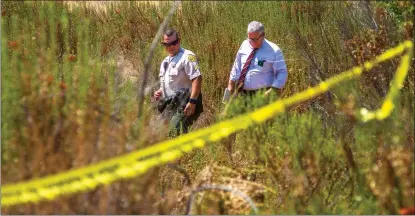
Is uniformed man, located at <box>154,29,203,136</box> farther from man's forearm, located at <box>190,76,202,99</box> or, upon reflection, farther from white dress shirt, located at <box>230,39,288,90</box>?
white dress shirt, located at <box>230,39,288,90</box>

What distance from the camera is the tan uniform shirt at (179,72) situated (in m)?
6.38

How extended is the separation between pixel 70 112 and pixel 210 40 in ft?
22.1

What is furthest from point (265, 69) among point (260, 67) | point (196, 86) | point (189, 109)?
point (189, 109)

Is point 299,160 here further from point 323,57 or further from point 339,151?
point 323,57

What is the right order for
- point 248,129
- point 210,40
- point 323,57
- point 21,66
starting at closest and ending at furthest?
point 21,66 → point 248,129 → point 323,57 → point 210,40

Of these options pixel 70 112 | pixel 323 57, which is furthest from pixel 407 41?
pixel 323 57

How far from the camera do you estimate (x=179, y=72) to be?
6.43 m

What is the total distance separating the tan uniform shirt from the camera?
6.38 metres

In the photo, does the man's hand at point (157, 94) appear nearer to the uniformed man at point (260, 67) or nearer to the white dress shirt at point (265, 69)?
the uniformed man at point (260, 67)

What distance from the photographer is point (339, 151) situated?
12.9 feet

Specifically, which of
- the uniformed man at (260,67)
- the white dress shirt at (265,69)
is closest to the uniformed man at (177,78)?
the uniformed man at (260,67)

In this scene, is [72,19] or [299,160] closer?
[299,160]

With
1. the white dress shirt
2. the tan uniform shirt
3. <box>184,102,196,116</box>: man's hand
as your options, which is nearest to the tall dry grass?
the white dress shirt

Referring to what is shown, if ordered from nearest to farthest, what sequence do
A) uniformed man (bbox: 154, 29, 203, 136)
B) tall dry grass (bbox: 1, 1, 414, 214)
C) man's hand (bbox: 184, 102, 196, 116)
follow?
tall dry grass (bbox: 1, 1, 414, 214) < uniformed man (bbox: 154, 29, 203, 136) < man's hand (bbox: 184, 102, 196, 116)
